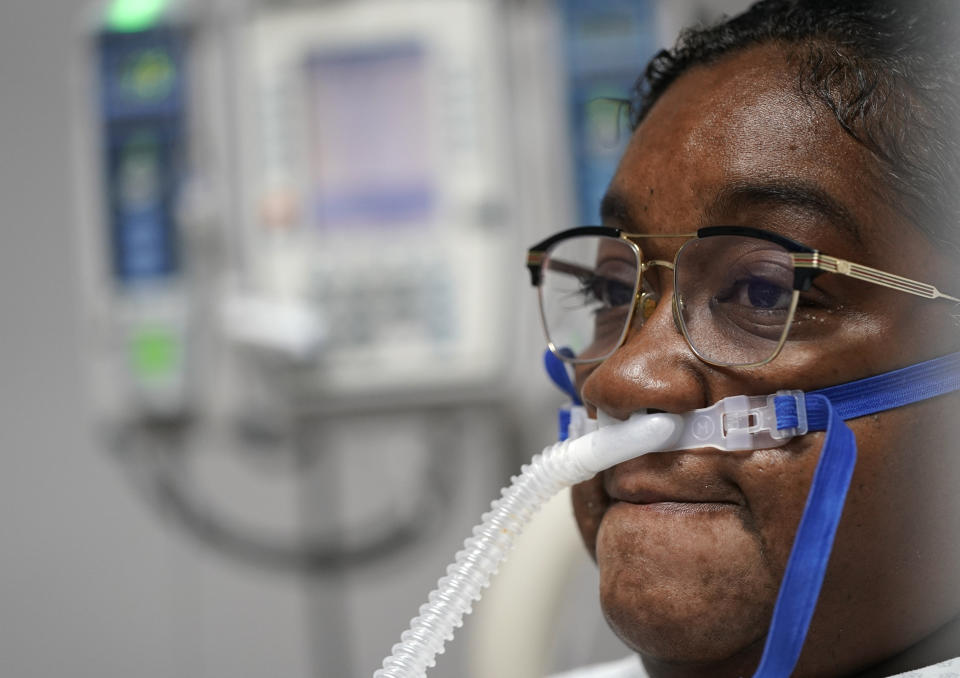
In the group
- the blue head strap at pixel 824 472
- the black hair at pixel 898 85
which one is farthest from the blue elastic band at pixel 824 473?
the black hair at pixel 898 85

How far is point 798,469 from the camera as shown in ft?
2.50

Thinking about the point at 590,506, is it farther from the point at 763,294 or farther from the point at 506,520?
the point at 763,294

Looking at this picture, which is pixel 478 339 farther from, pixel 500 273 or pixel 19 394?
pixel 19 394

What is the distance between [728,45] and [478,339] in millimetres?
1418

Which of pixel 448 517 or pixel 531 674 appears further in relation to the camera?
pixel 448 517

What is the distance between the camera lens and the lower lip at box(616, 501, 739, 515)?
772 mm

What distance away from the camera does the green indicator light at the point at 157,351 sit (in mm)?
2477

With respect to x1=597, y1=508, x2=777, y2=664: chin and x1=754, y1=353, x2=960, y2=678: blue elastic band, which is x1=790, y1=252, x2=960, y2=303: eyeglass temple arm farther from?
x1=597, y1=508, x2=777, y2=664: chin

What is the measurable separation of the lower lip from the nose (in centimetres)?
7

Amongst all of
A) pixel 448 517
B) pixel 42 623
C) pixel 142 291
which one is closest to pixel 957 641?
pixel 448 517

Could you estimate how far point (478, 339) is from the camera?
226 cm

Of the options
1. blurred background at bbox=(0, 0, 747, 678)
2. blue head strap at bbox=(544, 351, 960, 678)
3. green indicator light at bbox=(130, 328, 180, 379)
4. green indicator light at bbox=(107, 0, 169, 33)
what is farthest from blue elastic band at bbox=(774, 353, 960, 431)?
green indicator light at bbox=(107, 0, 169, 33)

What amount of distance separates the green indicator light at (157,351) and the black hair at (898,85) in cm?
188

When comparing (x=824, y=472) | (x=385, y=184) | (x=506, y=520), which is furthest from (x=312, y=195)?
(x=824, y=472)
